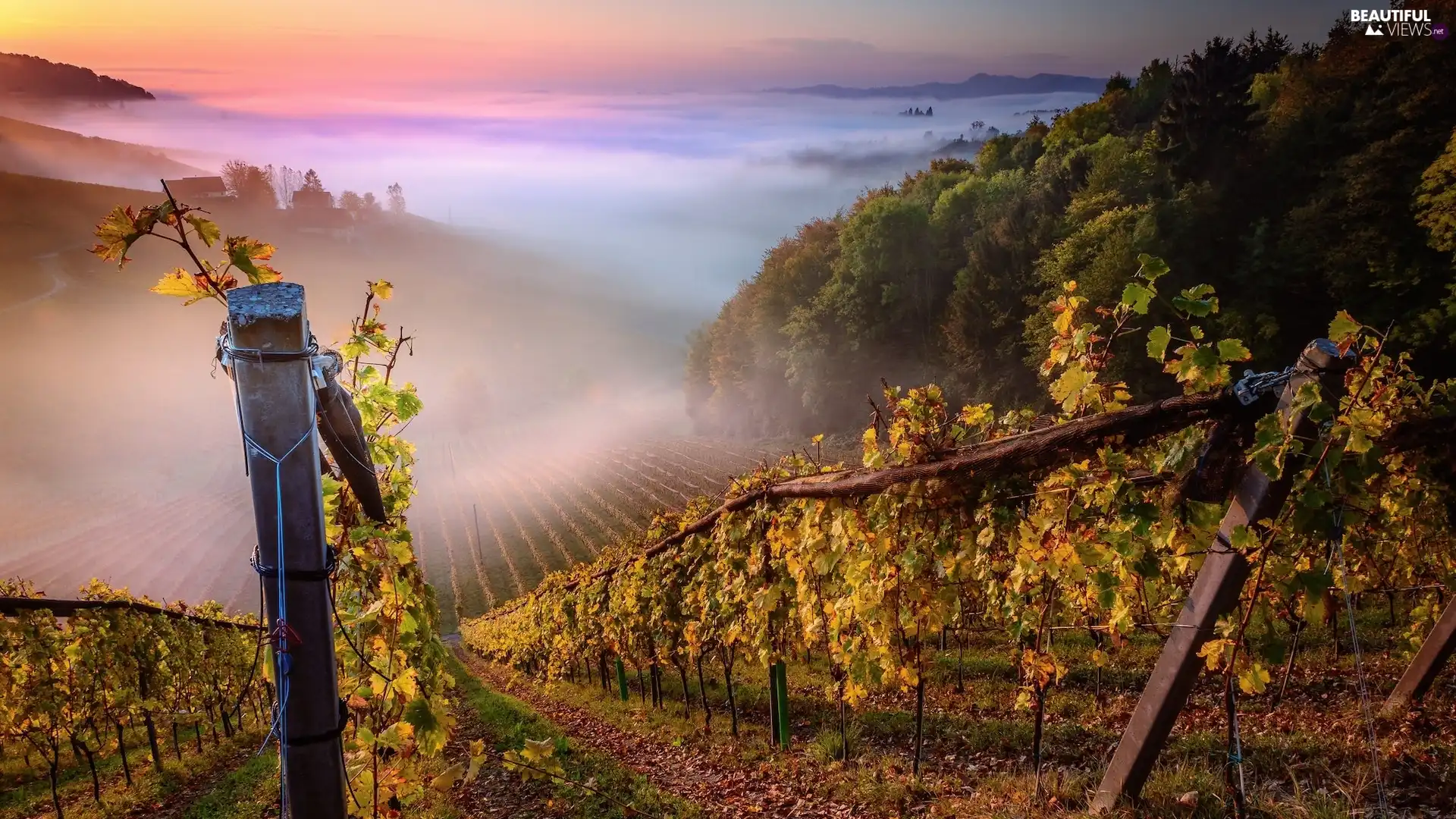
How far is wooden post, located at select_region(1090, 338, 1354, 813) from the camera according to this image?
3.00 m

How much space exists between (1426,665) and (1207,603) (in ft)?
Result: 14.6

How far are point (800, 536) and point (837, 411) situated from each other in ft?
156

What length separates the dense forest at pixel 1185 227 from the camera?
25.4m

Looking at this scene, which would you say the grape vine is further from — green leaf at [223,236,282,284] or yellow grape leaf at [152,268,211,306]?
yellow grape leaf at [152,268,211,306]

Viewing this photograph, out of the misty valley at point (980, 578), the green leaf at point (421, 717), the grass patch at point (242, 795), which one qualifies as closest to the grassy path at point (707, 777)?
the misty valley at point (980, 578)

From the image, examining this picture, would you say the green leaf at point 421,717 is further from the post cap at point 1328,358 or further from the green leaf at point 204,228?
the post cap at point 1328,358

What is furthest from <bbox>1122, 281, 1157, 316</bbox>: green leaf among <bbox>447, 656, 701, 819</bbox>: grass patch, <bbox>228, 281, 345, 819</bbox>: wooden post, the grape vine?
<bbox>447, 656, 701, 819</bbox>: grass patch

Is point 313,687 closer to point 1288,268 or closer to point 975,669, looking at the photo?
point 975,669

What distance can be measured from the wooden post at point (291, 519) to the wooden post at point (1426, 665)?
7.83 metres

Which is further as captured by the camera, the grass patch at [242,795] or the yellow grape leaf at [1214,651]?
the grass patch at [242,795]

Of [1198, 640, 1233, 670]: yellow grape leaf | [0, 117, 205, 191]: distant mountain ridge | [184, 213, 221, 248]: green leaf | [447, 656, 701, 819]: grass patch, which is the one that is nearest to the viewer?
[184, 213, 221, 248]: green leaf

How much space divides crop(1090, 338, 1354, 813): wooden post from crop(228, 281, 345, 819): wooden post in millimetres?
3726

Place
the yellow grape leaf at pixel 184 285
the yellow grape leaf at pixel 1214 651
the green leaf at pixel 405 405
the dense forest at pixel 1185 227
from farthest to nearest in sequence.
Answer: the dense forest at pixel 1185 227
the green leaf at pixel 405 405
the yellow grape leaf at pixel 1214 651
the yellow grape leaf at pixel 184 285

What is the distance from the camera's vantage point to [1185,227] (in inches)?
1225
